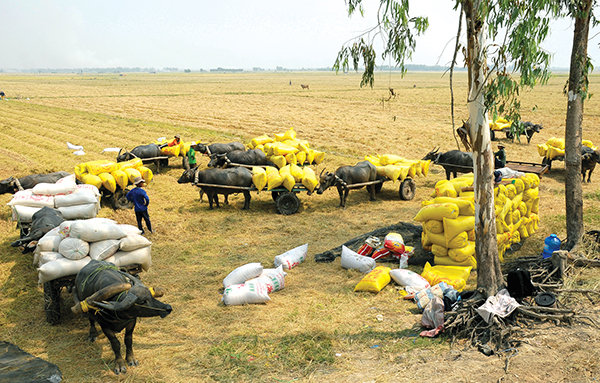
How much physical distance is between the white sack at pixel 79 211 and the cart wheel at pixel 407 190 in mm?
9049

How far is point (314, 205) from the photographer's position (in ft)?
46.5

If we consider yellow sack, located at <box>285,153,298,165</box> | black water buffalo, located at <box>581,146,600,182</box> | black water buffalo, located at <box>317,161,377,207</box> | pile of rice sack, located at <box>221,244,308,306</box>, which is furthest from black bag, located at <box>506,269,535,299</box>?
black water buffalo, located at <box>581,146,600,182</box>

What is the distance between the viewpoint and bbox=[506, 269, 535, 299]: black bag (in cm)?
685

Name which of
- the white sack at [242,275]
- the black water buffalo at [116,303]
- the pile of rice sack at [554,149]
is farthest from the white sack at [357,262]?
the pile of rice sack at [554,149]

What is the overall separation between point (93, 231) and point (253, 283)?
2813 millimetres

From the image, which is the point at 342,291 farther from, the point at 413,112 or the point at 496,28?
the point at 413,112

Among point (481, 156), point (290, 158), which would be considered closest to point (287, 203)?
point (290, 158)

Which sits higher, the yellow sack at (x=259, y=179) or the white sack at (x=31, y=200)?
the white sack at (x=31, y=200)

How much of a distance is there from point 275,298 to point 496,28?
18.3ft

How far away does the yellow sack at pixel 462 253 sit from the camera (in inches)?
339

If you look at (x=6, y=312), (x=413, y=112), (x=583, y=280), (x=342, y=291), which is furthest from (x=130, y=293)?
(x=413, y=112)

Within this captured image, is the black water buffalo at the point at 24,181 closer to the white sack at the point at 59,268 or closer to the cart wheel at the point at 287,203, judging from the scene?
the white sack at the point at 59,268

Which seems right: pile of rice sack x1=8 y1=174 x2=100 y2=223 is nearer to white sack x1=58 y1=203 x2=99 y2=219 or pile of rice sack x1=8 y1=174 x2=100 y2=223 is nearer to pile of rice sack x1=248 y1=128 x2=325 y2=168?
white sack x1=58 y1=203 x2=99 y2=219

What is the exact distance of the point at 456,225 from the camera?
8.51 metres
